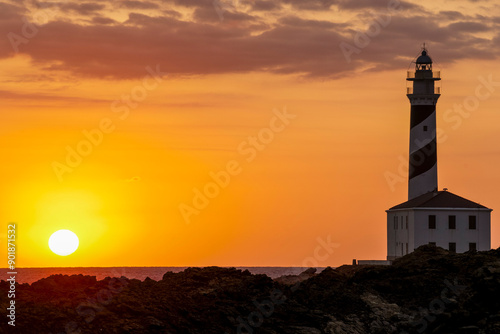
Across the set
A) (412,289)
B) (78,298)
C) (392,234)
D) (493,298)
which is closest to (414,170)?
(392,234)

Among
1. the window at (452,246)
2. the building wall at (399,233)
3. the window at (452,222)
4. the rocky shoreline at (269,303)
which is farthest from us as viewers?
the building wall at (399,233)

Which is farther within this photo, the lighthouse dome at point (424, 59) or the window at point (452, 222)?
the lighthouse dome at point (424, 59)

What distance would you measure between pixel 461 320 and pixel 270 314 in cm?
689

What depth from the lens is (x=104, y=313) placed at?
30.1m

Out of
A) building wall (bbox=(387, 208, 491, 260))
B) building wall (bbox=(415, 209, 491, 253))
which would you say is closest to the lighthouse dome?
building wall (bbox=(387, 208, 491, 260))

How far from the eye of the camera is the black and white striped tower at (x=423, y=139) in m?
72.6

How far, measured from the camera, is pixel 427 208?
6694 centimetres

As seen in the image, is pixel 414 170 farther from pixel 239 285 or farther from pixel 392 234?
pixel 239 285

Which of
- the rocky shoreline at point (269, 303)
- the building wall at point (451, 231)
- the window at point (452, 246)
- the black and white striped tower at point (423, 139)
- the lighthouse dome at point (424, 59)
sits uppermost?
the lighthouse dome at point (424, 59)

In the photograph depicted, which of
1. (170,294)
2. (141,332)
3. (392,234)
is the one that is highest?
(392,234)

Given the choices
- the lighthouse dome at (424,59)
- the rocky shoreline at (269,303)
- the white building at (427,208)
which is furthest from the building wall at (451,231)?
the rocky shoreline at (269,303)

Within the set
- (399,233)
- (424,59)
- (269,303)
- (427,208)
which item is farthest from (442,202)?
(269,303)

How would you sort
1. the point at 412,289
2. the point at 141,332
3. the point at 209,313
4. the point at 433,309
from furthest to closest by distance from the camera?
the point at 412,289, the point at 433,309, the point at 209,313, the point at 141,332

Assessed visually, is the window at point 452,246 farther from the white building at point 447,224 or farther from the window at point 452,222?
the window at point 452,222
